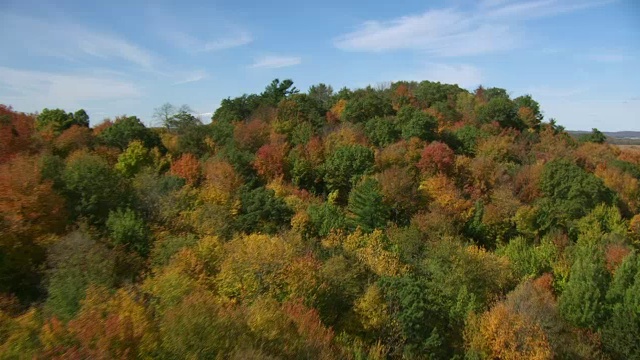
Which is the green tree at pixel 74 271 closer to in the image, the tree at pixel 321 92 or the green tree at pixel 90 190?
the green tree at pixel 90 190

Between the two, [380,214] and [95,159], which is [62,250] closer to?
[95,159]

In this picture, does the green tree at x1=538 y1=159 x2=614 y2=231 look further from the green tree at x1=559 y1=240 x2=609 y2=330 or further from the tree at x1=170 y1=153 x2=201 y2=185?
the tree at x1=170 y1=153 x2=201 y2=185

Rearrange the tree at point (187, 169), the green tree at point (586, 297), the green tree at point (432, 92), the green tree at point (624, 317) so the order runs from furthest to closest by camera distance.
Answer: the green tree at point (432, 92), the tree at point (187, 169), the green tree at point (586, 297), the green tree at point (624, 317)

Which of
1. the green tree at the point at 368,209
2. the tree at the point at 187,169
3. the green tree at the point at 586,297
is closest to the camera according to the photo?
the green tree at the point at 586,297

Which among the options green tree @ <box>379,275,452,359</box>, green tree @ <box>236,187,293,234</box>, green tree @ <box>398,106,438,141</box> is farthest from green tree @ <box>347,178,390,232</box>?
green tree @ <box>398,106,438,141</box>

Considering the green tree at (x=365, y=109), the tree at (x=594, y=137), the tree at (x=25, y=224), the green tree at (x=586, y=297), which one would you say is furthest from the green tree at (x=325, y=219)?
the tree at (x=594, y=137)

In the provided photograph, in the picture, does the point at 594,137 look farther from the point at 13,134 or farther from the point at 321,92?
the point at 13,134

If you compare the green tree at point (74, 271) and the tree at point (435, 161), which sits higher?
the tree at point (435, 161)

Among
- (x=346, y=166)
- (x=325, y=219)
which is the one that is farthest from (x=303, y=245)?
(x=346, y=166)
